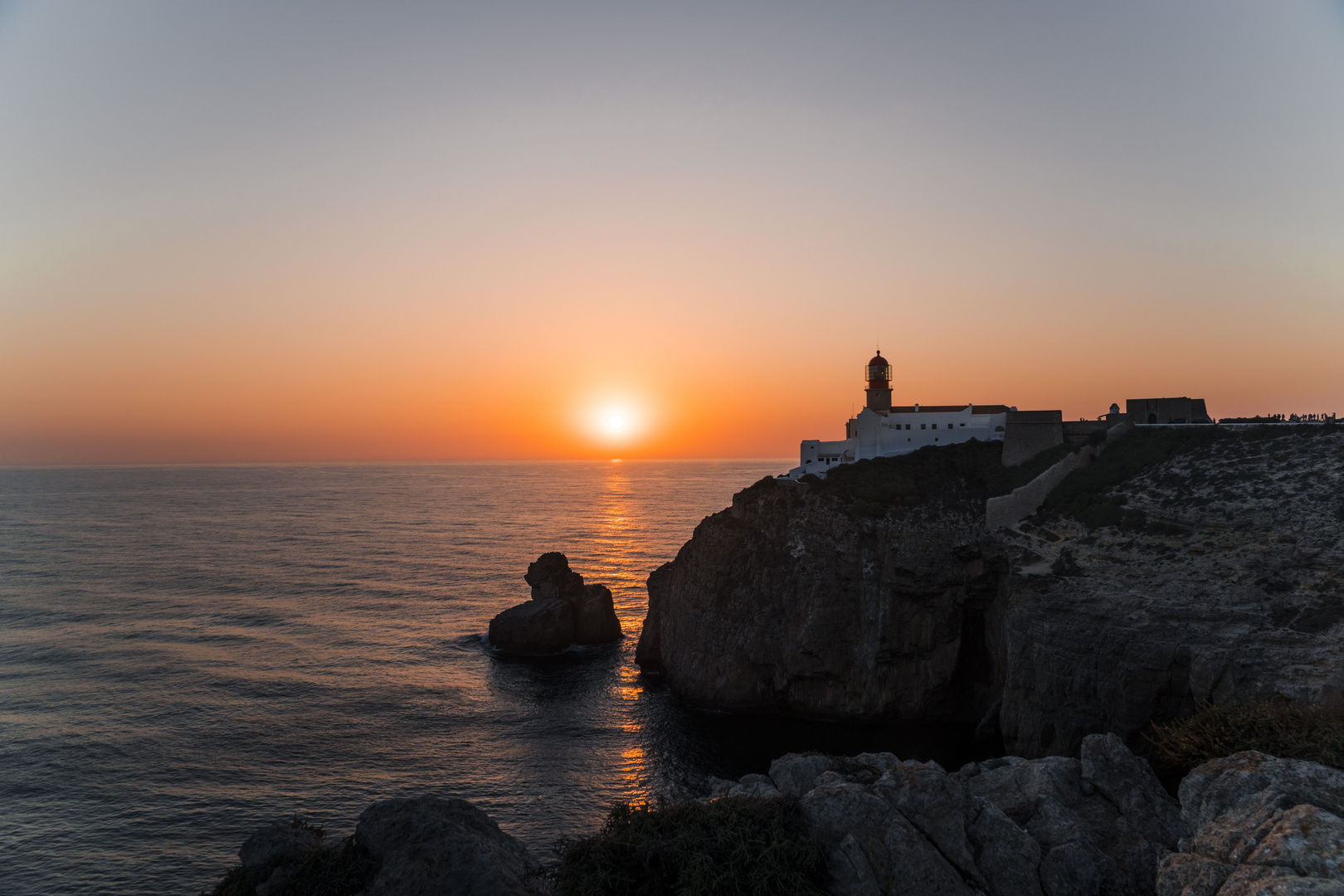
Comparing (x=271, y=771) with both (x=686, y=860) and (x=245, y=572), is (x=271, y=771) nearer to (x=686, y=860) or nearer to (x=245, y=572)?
(x=686, y=860)

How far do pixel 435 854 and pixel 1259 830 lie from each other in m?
15.9

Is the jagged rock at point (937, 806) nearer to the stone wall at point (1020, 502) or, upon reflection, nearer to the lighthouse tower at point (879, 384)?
the stone wall at point (1020, 502)

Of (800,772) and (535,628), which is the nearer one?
(800,772)

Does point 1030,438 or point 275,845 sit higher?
point 1030,438

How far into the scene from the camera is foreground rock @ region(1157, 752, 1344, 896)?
420 inches

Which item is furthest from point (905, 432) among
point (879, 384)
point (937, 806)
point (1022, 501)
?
point (937, 806)

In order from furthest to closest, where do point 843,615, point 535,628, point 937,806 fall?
point 535,628 < point 843,615 < point 937,806

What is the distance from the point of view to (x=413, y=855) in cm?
1384

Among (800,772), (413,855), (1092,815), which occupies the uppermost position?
(413,855)

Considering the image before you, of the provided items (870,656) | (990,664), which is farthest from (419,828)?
(990,664)

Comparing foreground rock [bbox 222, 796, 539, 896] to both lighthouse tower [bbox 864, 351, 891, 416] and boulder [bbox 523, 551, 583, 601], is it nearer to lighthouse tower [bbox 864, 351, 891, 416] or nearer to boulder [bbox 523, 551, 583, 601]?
boulder [bbox 523, 551, 583, 601]

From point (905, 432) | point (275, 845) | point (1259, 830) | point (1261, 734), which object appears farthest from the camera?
point (905, 432)

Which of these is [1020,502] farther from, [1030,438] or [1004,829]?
[1004,829]

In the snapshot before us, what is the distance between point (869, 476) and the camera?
167 ft
